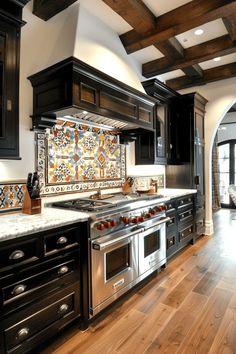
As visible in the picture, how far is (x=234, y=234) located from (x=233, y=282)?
6.87 feet

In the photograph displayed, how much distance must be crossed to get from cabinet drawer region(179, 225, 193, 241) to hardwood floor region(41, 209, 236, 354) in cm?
54

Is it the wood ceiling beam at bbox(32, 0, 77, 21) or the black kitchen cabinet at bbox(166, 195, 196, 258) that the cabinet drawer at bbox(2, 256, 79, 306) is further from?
the wood ceiling beam at bbox(32, 0, 77, 21)

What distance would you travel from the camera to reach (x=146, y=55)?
3.36 m

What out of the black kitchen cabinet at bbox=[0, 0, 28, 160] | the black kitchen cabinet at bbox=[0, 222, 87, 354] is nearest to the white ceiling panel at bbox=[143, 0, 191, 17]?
the black kitchen cabinet at bbox=[0, 0, 28, 160]

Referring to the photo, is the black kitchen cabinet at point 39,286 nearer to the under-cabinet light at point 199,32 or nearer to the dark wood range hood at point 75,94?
the dark wood range hood at point 75,94

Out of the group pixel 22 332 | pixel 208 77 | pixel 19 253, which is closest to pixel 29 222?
pixel 19 253

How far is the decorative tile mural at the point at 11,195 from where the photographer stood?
1941 mm

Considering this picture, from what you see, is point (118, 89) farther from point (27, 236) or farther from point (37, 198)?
point (27, 236)

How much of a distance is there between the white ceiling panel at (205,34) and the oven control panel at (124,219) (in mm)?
2204

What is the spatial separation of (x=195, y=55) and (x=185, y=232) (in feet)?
8.59

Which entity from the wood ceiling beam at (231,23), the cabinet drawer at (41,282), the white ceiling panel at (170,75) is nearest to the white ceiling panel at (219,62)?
the white ceiling panel at (170,75)

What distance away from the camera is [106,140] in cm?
305

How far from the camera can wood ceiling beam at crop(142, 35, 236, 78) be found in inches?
114

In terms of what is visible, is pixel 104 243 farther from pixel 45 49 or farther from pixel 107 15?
pixel 107 15
